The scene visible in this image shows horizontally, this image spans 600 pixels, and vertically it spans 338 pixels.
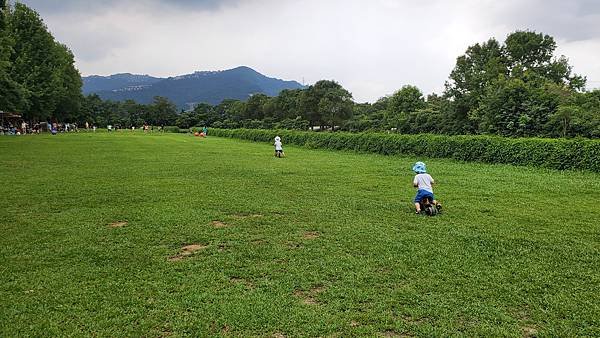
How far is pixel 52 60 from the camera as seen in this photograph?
49062 mm

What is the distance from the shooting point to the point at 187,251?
5980 mm

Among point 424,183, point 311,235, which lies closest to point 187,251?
point 311,235

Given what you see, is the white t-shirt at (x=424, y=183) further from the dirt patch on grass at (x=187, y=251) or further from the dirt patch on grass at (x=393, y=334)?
the dirt patch on grass at (x=393, y=334)

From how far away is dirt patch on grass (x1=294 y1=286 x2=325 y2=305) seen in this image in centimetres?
430

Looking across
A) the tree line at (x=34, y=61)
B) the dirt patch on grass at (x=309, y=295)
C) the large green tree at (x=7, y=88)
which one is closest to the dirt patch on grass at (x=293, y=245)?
the dirt patch on grass at (x=309, y=295)

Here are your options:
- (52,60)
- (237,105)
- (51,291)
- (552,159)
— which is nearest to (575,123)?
(552,159)

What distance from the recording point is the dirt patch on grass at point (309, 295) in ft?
14.1

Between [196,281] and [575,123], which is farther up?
[575,123]

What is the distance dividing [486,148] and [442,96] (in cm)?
3381

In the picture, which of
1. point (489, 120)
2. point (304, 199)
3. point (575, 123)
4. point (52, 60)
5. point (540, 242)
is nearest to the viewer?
point (540, 242)

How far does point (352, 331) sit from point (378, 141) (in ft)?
78.8

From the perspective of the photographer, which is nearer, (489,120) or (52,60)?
(489,120)

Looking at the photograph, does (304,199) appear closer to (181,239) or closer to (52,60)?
(181,239)

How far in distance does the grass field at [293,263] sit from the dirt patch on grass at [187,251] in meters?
0.05
